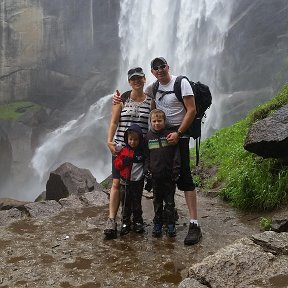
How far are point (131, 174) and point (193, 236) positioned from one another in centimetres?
109

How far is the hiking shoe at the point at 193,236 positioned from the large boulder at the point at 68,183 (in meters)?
5.79

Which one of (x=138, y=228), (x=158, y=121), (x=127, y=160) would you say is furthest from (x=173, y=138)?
(x=138, y=228)

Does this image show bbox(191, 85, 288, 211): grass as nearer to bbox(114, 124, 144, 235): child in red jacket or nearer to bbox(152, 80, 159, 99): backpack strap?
bbox(114, 124, 144, 235): child in red jacket

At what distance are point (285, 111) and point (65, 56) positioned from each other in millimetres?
35156

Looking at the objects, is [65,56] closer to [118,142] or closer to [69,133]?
[69,133]

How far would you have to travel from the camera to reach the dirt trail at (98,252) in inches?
150

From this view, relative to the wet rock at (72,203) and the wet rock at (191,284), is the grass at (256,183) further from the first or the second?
the wet rock at (191,284)

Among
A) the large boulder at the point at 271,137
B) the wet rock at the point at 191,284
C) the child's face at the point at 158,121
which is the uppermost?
the child's face at the point at 158,121

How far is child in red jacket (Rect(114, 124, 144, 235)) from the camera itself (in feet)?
16.4

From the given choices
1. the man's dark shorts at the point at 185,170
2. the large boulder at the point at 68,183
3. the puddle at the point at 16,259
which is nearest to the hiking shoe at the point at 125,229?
the man's dark shorts at the point at 185,170

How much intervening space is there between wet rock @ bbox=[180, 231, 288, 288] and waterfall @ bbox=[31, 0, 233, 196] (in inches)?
880

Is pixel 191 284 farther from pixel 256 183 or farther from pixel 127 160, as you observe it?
pixel 256 183

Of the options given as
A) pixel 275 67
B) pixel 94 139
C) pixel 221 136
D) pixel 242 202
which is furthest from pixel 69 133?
pixel 242 202

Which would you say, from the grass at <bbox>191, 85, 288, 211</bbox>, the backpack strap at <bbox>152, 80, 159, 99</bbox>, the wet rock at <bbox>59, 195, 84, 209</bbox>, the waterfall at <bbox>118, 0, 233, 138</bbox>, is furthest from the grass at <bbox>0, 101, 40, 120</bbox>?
the backpack strap at <bbox>152, 80, 159, 99</bbox>
